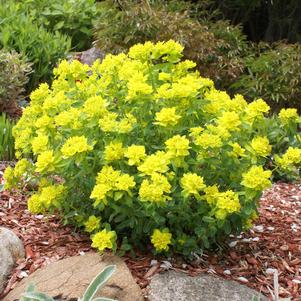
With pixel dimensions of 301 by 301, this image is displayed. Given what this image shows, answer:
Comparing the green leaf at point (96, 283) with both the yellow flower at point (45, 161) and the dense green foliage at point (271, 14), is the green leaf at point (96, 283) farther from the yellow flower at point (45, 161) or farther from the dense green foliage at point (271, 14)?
the dense green foliage at point (271, 14)

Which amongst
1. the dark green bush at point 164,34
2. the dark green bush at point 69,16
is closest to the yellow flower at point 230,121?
the dark green bush at point 164,34

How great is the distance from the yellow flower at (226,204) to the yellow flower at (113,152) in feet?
1.74

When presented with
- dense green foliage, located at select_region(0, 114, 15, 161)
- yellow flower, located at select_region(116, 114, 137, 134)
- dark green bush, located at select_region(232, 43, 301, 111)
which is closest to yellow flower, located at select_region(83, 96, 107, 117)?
yellow flower, located at select_region(116, 114, 137, 134)

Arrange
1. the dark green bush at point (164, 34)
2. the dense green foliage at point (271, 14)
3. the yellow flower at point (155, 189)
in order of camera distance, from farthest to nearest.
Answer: the dense green foliage at point (271, 14) → the dark green bush at point (164, 34) → the yellow flower at point (155, 189)

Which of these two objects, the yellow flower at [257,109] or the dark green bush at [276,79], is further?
the dark green bush at [276,79]

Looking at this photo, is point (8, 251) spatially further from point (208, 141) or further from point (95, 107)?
point (208, 141)

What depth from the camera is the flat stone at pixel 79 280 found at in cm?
323

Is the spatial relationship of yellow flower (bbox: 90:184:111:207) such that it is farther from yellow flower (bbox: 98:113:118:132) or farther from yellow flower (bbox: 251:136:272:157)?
yellow flower (bbox: 251:136:272:157)

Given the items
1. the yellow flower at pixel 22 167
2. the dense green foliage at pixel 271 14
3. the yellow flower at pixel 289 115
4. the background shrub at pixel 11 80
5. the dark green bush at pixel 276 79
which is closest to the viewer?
the yellow flower at pixel 289 115

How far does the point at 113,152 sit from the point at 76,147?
0.19m

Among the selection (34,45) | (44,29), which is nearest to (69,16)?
(44,29)

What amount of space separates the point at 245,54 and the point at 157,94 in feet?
17.3

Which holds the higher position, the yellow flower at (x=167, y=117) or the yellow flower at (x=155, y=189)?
the yellow flower at (x=167, y=117)

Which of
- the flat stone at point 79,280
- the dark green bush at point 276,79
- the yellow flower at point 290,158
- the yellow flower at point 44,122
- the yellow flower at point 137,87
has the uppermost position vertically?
the yellow flower at point 137,87
